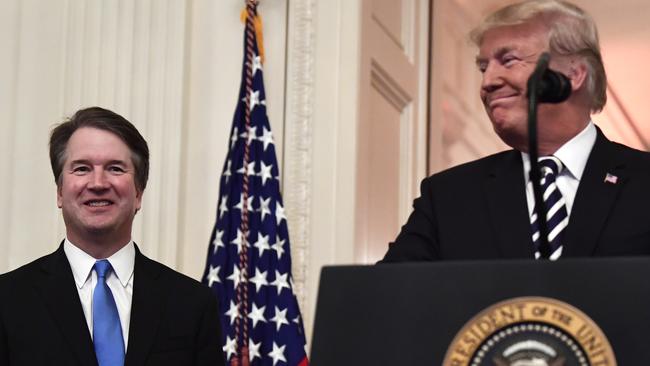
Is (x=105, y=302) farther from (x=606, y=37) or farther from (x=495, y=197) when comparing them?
(x=606, y=37)

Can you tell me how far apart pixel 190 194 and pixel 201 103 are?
47cm

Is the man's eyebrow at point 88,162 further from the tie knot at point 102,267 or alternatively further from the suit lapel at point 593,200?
the suit lapel at point 593,200

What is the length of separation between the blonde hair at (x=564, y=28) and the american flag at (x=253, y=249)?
258cm

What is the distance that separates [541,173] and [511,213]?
141 millimetres

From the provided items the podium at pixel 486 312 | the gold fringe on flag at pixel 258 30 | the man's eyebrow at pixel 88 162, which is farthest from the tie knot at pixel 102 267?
the gold fringe on flag at pixel 258 30

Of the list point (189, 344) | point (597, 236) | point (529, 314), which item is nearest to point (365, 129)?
point (189, 344)

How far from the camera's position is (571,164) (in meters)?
2.84

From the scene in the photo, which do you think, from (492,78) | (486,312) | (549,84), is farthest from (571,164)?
(486,312)

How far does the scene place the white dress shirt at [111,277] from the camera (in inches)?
128

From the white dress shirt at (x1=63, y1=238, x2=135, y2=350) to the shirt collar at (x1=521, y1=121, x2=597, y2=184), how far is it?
3.86 ft

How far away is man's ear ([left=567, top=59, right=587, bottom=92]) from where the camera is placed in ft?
9.94

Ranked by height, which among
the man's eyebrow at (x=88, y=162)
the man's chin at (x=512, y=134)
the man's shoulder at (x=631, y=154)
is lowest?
the man's shoulder at (x=631, y=154)

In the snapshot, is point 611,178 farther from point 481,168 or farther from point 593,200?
point 481,168

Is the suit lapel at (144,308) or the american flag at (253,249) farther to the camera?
the american flag at (253,249)
